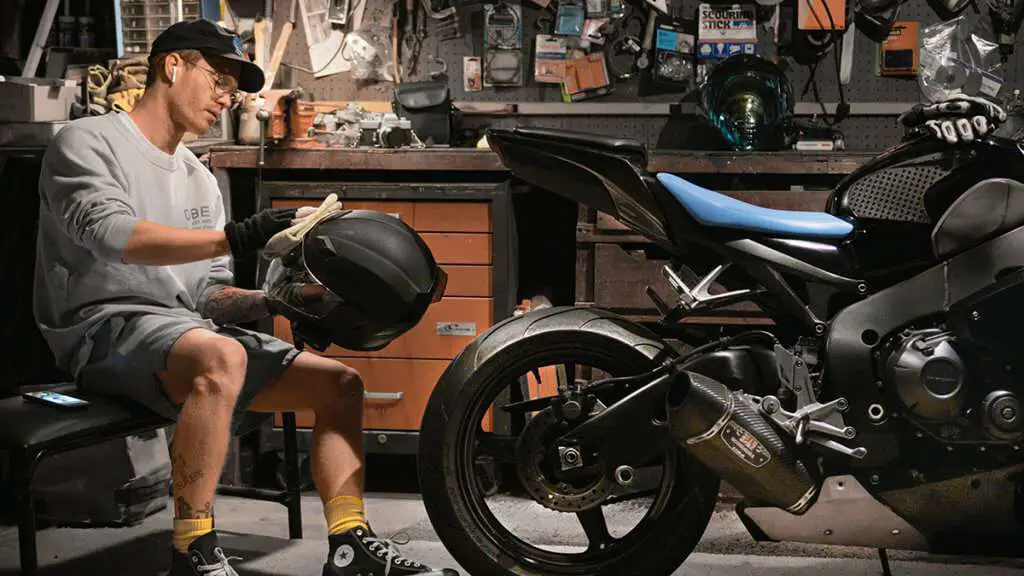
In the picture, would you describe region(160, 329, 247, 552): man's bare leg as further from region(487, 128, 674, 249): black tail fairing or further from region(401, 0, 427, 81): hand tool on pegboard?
region(401, 0, 427, 81): hand tool on pegboard

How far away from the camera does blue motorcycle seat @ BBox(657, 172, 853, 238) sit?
8.23 feet

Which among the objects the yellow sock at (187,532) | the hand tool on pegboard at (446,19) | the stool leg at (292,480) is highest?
the hand tool on pegboard at (446,19)

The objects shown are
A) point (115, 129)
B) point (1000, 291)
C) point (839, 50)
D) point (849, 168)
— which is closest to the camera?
point (1000, 291)

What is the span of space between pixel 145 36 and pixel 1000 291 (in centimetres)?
277

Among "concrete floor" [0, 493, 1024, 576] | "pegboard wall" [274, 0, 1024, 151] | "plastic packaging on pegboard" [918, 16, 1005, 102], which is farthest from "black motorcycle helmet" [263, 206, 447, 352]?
"plastic packaging on pegboard" [918, 16, 1005, 102]

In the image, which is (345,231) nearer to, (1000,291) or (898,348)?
(898,348)

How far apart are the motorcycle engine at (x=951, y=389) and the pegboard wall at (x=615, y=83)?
2059 mm

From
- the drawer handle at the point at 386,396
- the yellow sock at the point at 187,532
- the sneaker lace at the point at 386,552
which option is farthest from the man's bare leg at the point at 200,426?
the drawer handle at the point at 386,396

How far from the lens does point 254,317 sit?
2977 mm

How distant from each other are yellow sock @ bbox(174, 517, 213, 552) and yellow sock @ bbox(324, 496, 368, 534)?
28 cm

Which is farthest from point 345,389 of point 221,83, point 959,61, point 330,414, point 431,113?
point 959,61

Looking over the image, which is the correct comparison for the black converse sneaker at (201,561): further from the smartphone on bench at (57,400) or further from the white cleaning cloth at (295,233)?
the white cleaning cloth at (295,233)

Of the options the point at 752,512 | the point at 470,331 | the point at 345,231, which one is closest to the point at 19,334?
the point at 470,331

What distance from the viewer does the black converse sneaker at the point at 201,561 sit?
2.65 meters
